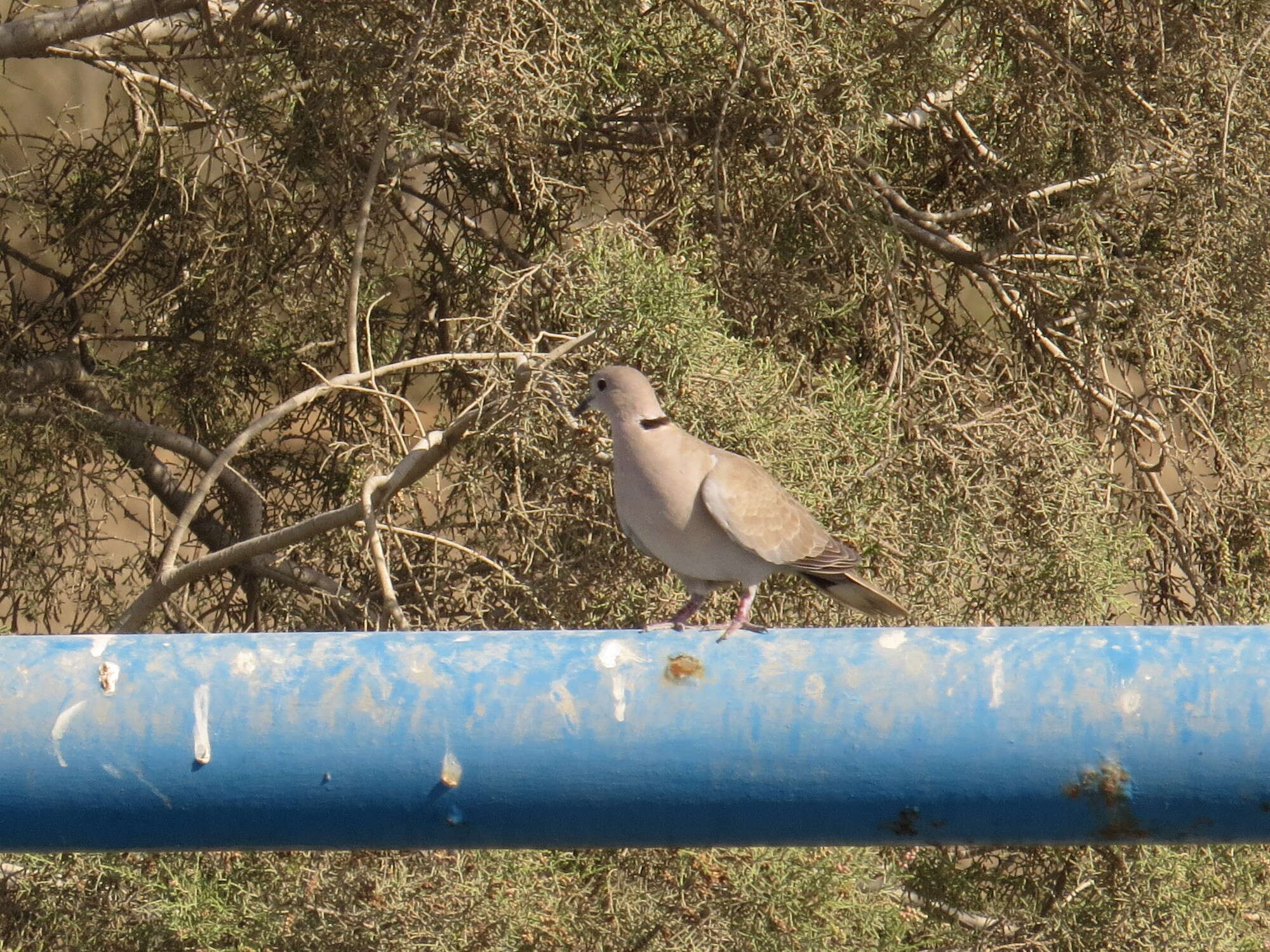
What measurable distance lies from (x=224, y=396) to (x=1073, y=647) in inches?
117

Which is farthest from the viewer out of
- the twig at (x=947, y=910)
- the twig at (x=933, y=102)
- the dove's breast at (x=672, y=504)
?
the twig at (x=933, y=102)

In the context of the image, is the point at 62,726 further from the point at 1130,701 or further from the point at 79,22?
the point at 79,22

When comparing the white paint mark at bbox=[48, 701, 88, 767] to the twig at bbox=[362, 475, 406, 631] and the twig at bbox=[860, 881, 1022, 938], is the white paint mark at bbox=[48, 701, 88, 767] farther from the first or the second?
the twig at bbox=[860, 881, 1022, 938]

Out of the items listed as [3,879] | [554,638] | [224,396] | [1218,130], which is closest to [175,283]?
[224,396]

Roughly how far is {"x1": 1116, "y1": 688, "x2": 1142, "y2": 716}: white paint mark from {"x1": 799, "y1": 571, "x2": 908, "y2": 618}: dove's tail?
160 centimetres

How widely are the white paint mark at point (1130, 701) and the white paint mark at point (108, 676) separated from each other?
538mm

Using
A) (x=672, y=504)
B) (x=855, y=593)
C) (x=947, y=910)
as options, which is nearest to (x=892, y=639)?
(x=672, y=504)

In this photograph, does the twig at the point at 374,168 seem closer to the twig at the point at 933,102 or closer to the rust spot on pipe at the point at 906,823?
the twig at the point at 933,102

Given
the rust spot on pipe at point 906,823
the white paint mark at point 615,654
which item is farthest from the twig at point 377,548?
the rust spot on pipe at point 906,823

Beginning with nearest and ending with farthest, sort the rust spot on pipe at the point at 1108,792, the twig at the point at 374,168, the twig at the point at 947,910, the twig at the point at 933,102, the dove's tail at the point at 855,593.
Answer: the rust spot on pipe at the point at 1108,792, the dove's tail at the point at 855,593, the twig at the point at 374,168, the twig at the point at 947,910, the twig at the point at 933,102

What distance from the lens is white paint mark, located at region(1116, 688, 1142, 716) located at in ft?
2.46

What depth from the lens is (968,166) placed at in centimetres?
336

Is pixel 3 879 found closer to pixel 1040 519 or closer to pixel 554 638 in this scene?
pixel 1040 519

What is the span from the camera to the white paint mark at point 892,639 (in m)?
0.80
